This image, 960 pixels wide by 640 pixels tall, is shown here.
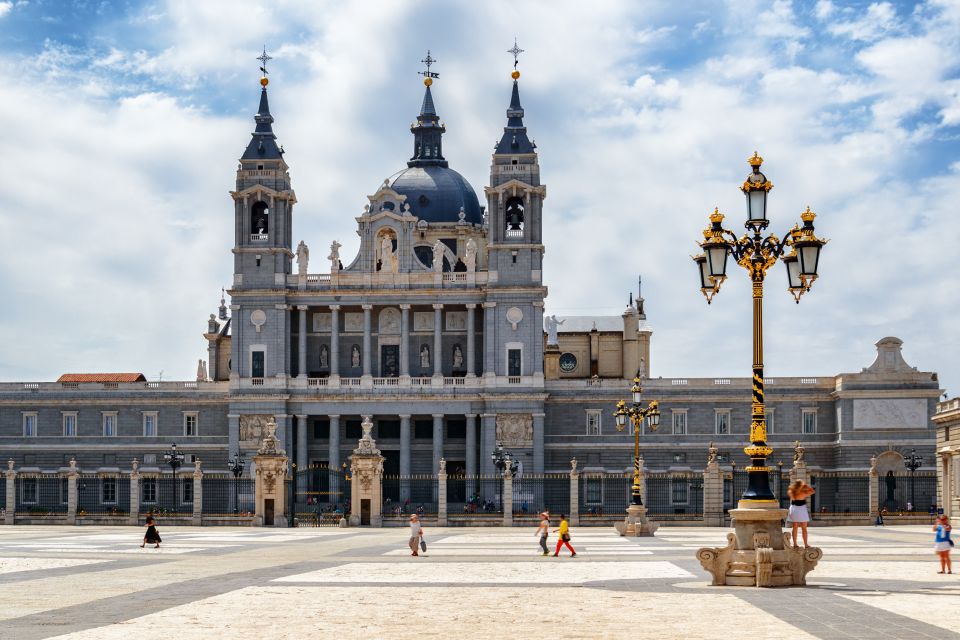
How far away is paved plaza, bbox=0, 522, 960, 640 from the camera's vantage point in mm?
19547

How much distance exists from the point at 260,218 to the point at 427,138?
28640 millimetres

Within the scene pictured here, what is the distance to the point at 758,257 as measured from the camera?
88.4 feet

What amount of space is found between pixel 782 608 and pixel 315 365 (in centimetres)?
8099

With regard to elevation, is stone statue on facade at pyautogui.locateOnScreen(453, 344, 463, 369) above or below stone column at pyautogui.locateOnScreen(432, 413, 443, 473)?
above

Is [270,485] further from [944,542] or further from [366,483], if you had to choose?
[944,542]

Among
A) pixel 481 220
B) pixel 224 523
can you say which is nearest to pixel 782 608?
pixel 224 523

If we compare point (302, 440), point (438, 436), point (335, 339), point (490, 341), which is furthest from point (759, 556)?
point (335, 339)

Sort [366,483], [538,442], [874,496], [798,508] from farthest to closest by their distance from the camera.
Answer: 1. [538,442]
2. [366,483]
3. [874,496]
4. [798,508]

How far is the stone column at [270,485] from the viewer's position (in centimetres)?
6731

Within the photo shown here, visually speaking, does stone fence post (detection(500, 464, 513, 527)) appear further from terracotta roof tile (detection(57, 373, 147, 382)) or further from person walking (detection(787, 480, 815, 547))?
terracotta roof tile (detection(57, 373, 147, 382))

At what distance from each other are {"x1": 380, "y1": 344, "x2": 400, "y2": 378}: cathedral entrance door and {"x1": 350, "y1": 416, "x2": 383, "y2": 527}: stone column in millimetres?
30673

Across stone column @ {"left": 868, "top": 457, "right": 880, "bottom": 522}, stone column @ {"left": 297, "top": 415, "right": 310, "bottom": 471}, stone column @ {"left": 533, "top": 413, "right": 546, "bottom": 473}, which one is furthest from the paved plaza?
stone column @ {"left": 297, "top": 415, "right": 310, "bottom": 471}

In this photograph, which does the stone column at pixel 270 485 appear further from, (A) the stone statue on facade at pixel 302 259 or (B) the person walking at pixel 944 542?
(B) the person walking at pixel 944 542

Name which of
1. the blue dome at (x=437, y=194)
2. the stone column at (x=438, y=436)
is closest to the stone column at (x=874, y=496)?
the stone column at (x=438, y=436)
